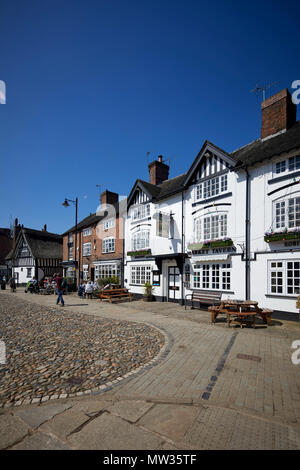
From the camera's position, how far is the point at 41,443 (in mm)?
3027

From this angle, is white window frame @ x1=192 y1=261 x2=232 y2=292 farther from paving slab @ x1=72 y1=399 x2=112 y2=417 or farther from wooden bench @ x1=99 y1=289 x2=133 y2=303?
paving slab @ x1=72 y1=399 x2=112 y2=417

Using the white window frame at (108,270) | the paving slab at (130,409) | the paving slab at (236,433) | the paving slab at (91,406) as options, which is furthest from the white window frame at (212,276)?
the paving slab at (91,406)

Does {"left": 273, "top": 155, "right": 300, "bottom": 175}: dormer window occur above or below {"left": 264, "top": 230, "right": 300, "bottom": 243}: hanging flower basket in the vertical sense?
above

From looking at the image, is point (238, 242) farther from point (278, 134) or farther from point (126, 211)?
point (126, 211)

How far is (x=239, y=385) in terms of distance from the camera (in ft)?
15.0

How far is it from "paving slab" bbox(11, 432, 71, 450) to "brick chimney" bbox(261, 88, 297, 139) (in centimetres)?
1604

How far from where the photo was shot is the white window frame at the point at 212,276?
13235mm

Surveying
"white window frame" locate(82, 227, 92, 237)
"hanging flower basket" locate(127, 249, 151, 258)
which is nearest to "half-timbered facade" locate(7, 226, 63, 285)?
"white window frame" locate(82, 227, 92, 237)

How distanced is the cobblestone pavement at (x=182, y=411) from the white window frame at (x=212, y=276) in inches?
282

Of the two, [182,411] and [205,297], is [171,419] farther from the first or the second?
[205,297]

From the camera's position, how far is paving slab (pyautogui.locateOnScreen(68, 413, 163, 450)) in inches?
116

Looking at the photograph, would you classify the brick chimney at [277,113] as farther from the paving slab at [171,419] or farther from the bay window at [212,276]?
the paving slab at [171,419]

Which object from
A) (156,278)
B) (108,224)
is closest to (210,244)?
(156,278)
